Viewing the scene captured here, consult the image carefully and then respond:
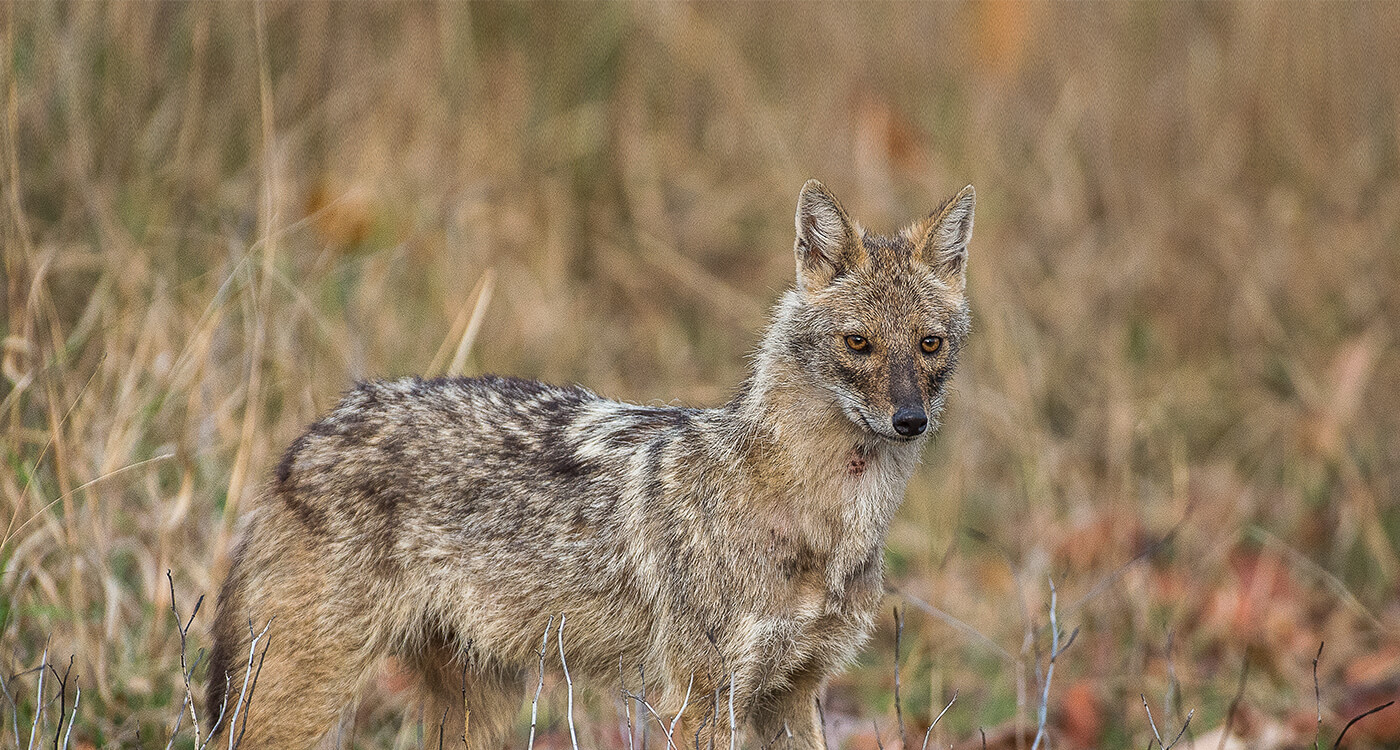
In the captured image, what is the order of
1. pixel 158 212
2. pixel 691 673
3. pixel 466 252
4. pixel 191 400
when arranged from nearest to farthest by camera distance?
pixel 691 673, pixel 191 400, pixel 158 212, pixel 466 252

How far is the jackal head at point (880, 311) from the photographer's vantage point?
15.4 ft

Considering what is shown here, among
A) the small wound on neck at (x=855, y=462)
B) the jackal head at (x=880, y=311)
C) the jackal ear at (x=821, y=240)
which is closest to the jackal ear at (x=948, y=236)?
the jackal head at (x=880, y=311)

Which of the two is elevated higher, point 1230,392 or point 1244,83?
point 1244,83

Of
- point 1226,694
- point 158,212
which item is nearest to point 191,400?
point 158,212

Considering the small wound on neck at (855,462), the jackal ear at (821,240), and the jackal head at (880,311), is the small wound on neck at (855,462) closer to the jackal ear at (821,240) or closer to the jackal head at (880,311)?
the jackal head at (880,311)

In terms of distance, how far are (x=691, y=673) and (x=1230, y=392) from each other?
760cm

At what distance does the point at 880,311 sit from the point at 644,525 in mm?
1178

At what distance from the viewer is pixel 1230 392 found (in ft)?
36.3

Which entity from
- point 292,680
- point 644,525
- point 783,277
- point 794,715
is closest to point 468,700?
point 292,680

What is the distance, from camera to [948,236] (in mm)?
5242

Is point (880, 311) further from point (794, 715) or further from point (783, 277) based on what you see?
point (783, 277)

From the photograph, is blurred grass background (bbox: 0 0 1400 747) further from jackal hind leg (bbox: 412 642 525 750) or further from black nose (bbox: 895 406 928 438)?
black nose (bbox: 895 406 928 438)

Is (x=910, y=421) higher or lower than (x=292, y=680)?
higher

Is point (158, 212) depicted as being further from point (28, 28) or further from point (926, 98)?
point (926, 98)
